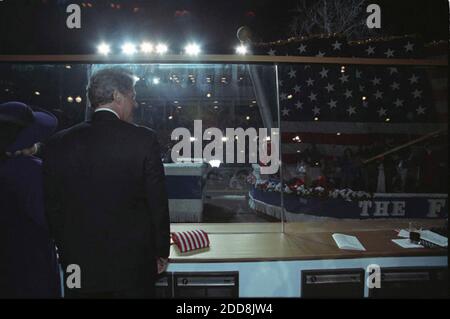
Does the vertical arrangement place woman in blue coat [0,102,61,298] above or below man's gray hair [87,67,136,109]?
below

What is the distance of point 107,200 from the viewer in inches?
64.9

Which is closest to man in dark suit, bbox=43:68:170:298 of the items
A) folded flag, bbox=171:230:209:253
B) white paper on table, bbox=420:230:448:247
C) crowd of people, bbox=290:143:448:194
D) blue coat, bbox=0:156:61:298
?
blue coat, bbox=0:156:61:298

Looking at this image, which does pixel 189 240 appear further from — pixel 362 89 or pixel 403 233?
pixel 362 89

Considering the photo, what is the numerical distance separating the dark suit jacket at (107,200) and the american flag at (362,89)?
288 cm

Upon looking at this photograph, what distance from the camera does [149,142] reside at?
5.48 feet

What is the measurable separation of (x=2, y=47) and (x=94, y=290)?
2255mm

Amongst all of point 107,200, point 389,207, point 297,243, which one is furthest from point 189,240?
point 389,207

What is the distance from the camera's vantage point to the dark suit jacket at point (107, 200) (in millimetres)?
1630

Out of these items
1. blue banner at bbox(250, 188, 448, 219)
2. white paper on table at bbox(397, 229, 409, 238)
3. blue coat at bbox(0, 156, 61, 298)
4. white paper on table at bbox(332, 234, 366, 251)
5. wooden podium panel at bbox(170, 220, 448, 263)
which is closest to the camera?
blue coat at bbox(0, 156, 61, 298)

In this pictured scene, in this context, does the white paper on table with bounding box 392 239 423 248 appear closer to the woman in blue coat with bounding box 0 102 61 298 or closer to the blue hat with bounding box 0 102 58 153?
the woman in blue coat with bounding box 0 102 61 298

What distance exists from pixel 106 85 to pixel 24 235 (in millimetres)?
1009

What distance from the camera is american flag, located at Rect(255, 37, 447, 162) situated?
14.4ft
